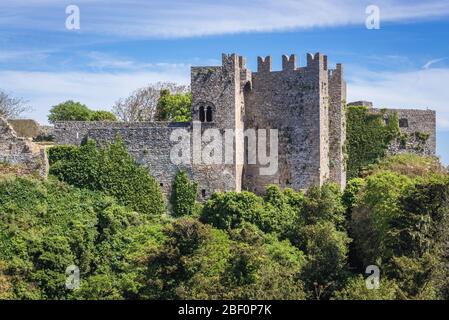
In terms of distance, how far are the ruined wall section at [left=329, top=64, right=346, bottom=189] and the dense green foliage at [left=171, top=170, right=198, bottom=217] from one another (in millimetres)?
6805

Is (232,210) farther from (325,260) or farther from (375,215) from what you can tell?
(325,260)

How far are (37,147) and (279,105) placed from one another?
11.2 m

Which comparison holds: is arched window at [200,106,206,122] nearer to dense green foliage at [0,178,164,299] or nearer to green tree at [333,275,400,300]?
dense green foliage at [0,178,164,299]

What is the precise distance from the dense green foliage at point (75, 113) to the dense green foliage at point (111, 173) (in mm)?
17656

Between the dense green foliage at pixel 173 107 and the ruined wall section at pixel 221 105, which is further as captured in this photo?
the dense green foliage at pixel 173 107

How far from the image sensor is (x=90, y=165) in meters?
42.8

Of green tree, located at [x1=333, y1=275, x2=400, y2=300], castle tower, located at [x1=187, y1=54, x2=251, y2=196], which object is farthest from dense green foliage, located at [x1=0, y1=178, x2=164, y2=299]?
green tree, located at [x1=333, y1=275, x2=400, y2=300]

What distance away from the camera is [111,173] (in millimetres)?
42938

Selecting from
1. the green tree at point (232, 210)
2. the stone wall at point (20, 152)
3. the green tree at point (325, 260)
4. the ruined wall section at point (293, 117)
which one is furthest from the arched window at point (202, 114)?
the green tree at point (325, 260)

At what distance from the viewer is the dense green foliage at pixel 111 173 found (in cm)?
4262

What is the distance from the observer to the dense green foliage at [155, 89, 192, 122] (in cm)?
5897

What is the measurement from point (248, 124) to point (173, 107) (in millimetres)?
15743

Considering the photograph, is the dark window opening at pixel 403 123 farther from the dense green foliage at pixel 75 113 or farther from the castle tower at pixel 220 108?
the dense green foliage at pixel 75 113
